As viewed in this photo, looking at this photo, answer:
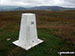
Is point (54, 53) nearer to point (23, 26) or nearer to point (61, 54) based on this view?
point (61, 54)

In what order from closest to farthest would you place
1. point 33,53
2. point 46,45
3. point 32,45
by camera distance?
point 33,53
point 32,45
point 46,45

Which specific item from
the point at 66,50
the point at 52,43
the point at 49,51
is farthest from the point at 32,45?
the point at 66,50

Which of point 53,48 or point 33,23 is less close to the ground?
point 33,23

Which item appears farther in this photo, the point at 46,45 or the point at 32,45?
the point at 46,45

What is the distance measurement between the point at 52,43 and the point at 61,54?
2030 millimetres

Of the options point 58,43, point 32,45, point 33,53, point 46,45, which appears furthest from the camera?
point 58,43

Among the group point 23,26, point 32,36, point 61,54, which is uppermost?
point 23,26

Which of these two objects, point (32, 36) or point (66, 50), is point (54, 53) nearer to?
point (66, 50)

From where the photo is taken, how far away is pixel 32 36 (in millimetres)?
11148

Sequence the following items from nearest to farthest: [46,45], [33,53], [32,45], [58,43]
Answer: [33,53], [32,45], [46,45], [58,43]

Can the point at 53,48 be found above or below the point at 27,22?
below

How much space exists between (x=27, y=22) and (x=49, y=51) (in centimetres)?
325

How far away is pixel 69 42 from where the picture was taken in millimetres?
13297

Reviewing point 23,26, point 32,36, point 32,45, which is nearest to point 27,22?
point 23,26
